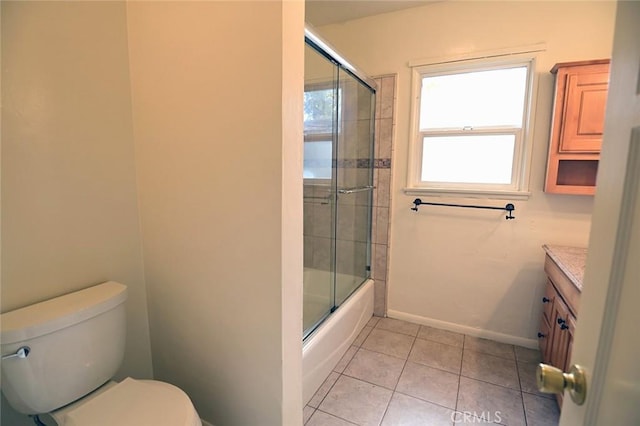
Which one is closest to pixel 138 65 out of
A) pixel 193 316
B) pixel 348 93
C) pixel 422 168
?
pixel 193 316

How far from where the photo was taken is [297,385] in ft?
4.62

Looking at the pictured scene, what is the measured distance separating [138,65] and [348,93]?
1.50 meters

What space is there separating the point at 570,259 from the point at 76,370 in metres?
2.57

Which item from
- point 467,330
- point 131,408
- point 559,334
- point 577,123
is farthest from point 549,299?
point 131,408

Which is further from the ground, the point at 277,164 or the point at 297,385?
the point at 277,164

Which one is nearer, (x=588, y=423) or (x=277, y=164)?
(x=588, y=423)

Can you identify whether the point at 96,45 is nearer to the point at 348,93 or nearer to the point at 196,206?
the point at 196,206

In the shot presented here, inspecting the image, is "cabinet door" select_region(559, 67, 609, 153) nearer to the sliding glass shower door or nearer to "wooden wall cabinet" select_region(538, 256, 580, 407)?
"wooden wall cabinet" select_region(538, 256, 580, 407)

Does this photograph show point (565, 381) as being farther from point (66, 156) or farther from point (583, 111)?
point (583, 111)

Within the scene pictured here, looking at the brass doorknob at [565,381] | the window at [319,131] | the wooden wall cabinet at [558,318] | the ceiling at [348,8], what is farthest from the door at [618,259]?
the ceiling at [348,8]

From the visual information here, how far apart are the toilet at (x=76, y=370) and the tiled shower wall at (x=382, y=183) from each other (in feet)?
6.51

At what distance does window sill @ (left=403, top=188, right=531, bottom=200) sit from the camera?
7.57ft

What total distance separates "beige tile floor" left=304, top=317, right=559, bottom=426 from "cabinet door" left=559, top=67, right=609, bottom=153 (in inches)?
61.0

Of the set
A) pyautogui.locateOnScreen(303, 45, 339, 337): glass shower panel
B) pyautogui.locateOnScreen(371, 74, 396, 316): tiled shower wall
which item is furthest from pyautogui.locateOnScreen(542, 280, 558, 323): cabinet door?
pyautogui.locateOnScreen(303, 45, 339, 337): glass shower panel
